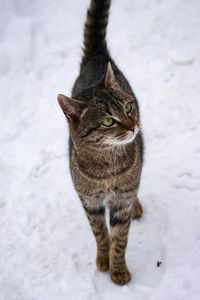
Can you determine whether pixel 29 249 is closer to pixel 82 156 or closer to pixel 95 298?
pixel 95 298

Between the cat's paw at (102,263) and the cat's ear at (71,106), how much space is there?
1381 mm

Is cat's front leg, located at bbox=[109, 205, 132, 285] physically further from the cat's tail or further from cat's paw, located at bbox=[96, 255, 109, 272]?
the cat's tail

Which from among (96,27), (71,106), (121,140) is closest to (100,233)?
(121,140)

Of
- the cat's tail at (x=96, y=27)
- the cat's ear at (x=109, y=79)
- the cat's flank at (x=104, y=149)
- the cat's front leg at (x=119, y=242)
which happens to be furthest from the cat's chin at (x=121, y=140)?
the cat's tail at (x=96, y=27)

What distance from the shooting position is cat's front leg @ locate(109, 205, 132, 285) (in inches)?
130

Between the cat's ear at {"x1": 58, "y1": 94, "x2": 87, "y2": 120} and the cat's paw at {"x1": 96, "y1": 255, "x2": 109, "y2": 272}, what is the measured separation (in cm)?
138

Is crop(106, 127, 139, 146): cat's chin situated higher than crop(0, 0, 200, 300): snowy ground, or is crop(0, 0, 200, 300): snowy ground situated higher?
crop(106, 127, 139, 146): cat's chin

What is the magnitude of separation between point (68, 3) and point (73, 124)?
411 cm

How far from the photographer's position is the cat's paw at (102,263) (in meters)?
3.57

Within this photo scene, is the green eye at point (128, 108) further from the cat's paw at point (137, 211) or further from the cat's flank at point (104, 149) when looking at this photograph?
the cat's paw at point (137, 211)

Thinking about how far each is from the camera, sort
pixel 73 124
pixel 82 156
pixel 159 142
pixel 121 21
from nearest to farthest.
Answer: pixel 73 124
pixel 82 156
pixel 159 142
pixel 121 21

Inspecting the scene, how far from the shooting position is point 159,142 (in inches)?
181

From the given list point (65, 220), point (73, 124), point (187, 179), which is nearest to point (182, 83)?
point (187, 179)

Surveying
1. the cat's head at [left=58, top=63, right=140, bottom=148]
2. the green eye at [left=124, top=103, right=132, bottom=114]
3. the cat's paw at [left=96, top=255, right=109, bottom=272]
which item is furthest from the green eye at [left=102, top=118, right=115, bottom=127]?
the cat's paw at [left=96, top=255, right=109, bottom=272]
